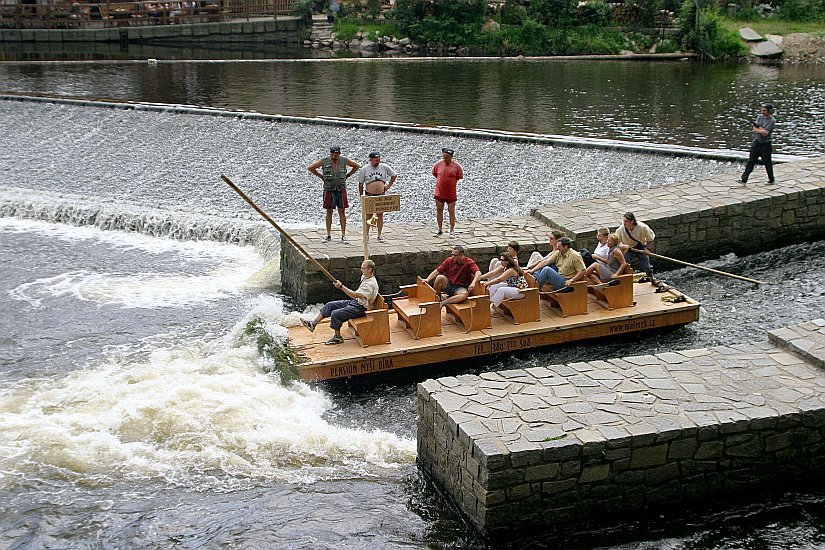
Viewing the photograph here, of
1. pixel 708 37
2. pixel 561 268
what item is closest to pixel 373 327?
pixel 561 268

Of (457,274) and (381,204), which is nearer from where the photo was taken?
(457,274)

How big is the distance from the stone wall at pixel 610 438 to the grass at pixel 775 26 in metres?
39.7

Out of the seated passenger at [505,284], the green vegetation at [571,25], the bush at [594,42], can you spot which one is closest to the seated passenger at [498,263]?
the seated passenger at [505,284]

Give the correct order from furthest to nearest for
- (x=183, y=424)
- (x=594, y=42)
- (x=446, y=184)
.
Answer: (x=594, y=42) → (x=446, y=184) → (x=183, y=424)

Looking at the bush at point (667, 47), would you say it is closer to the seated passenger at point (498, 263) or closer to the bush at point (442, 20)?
the bush at point (442, 20)

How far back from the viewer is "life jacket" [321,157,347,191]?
1709cm

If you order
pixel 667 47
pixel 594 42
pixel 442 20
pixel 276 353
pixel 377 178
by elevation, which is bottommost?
pixel 276 353

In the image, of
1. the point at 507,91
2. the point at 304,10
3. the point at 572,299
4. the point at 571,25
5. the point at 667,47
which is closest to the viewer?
the point at 572,299

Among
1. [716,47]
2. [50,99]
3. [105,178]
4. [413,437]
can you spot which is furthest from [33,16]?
[413,437]

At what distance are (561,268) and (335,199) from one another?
177 inches

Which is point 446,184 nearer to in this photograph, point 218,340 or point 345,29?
point 218,340

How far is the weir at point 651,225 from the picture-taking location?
16.7 metres

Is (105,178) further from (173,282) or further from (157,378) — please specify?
(157,378)

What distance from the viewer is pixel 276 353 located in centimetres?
1380
